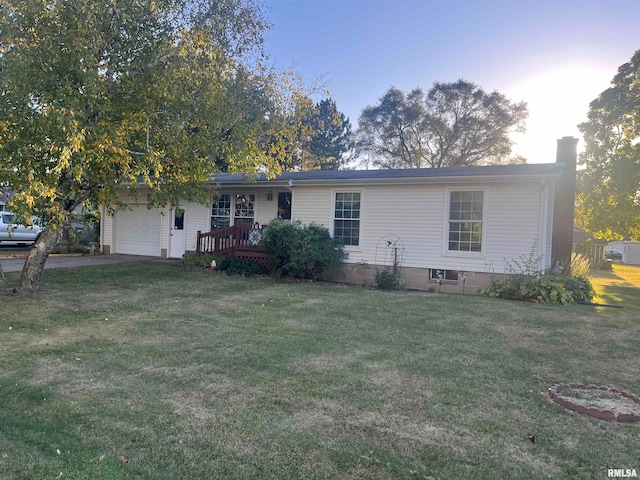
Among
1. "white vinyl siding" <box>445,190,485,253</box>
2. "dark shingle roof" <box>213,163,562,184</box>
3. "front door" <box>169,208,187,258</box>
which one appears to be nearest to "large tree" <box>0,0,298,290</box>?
"dark shingle roof" <box>213,163,562,184</box>

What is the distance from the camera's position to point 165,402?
142 inches

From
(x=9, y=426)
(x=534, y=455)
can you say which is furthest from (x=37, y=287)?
(x=534, y=455)

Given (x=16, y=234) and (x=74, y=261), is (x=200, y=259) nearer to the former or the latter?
(x=74, y=261)

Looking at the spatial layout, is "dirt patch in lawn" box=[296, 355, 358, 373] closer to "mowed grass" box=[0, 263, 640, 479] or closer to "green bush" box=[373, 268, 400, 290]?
"mowed grass" box=[0, 263, 640, 479]

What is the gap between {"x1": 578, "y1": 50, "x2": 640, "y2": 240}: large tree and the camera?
64.9ft

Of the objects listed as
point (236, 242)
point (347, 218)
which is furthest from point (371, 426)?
point (236, 242)

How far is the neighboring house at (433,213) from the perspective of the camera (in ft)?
33.9

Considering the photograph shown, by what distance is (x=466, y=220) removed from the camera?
10.9 meters

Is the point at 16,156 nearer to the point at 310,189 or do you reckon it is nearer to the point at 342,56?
the point at 310,189

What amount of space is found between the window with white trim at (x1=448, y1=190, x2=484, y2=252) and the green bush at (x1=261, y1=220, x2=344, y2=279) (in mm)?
3150

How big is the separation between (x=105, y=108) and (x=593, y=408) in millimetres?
7712

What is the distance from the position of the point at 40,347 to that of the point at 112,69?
17.1ft

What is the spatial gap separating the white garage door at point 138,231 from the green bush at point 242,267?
4.71m

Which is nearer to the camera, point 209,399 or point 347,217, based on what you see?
point 209,399
